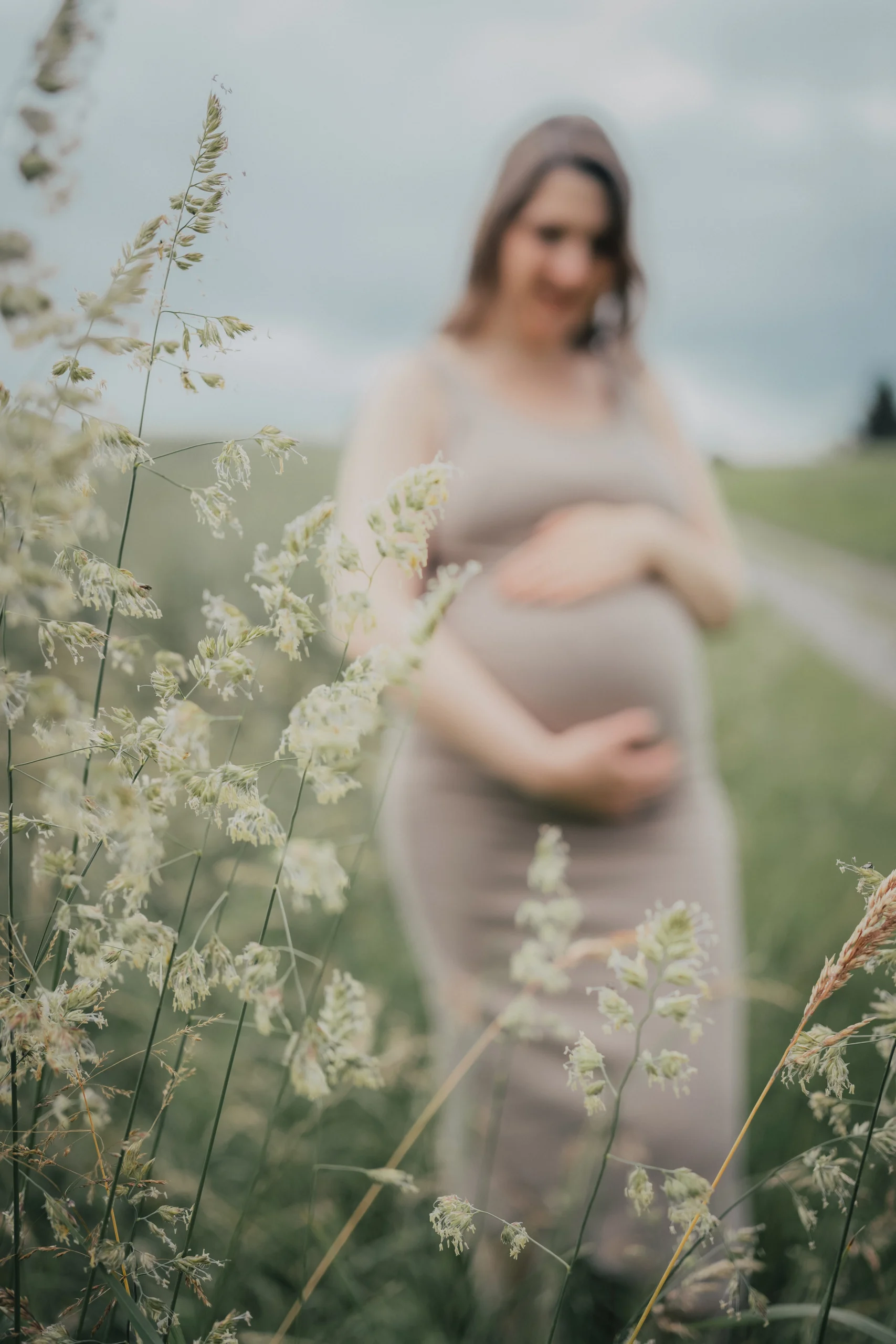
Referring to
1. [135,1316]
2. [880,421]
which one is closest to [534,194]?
[135,1316]

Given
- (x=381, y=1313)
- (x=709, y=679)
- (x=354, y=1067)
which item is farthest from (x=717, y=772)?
(x=354, y=1067)

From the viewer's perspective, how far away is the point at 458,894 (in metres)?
1.69

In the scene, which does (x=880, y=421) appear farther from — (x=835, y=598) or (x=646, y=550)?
(x=646, y=550)

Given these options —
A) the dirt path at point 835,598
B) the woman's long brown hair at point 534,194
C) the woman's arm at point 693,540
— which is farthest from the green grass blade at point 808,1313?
the dirt path at point 835,598

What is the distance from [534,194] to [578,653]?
991 mm

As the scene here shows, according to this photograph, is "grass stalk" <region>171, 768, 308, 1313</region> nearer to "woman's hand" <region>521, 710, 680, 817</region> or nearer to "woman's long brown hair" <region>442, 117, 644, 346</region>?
"woman's hand" <region>521, 710, 680, 817</region>

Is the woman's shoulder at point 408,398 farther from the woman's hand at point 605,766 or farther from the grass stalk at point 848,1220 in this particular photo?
the grass stalk at point 848,1220

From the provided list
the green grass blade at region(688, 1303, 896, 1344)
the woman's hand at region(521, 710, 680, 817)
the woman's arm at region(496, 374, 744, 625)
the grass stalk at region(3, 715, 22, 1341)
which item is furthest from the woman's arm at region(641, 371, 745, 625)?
the grass stalk at region(3, 715, 22, 1341)

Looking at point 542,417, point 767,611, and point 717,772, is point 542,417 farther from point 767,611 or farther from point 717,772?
point 767,611

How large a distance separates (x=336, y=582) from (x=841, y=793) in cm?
498

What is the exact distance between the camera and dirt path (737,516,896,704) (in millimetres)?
7469

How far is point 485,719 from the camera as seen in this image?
142cm

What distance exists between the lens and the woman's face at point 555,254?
5.80 feet

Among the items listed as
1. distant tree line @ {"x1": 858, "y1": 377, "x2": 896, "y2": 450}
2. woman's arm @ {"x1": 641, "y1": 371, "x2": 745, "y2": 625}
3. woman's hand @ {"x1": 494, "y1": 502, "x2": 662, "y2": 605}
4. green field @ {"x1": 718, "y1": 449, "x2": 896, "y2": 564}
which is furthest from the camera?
distant tree line @ {"x1": 858, "y1": 377, "x2": 896, "y2": 450}
